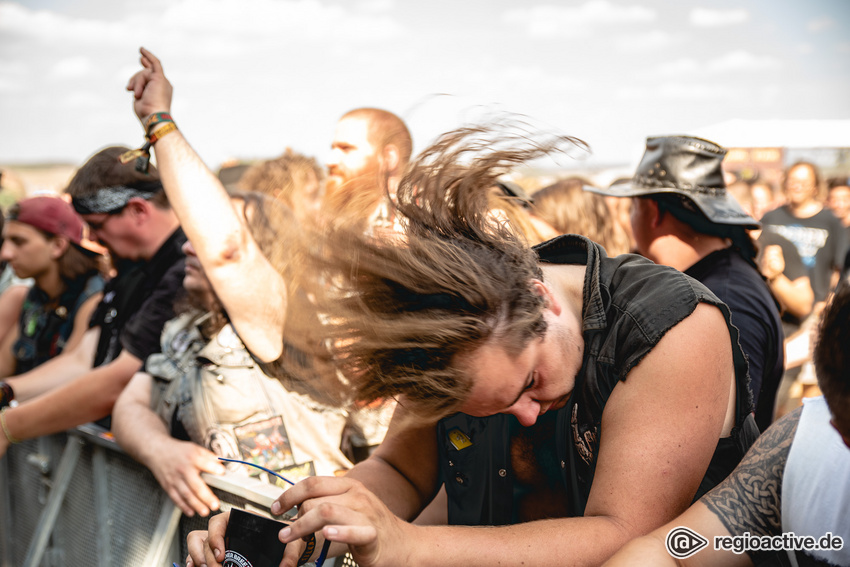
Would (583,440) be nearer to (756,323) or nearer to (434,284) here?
(434,284)

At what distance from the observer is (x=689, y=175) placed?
3057 mm

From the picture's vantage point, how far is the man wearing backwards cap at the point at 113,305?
10.3 feet

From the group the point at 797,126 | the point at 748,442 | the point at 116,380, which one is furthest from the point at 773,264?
the point at 797,126

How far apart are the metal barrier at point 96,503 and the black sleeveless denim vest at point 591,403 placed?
0.61 m

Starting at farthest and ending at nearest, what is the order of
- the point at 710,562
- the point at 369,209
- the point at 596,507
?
the point at 369,209
the point at 596,507
the point at 710,562

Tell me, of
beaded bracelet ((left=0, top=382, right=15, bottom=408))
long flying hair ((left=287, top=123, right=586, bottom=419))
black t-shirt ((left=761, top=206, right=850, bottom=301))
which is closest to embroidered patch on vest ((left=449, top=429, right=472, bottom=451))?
long flying hair ((left=287, top=123, right=586, bottom=419))

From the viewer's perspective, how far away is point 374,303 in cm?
164

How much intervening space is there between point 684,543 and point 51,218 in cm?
468

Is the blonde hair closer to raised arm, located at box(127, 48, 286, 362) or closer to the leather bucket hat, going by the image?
the leather bucket hat

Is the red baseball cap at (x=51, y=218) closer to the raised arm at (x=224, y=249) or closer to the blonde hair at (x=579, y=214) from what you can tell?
the raised arm at (x=224, y=249)

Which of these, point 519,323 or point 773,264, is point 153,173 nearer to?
point 519,323

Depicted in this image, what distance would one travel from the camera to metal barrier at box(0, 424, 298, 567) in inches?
99.1

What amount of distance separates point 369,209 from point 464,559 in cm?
99

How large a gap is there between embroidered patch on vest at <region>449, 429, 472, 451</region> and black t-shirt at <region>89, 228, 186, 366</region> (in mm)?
1694
